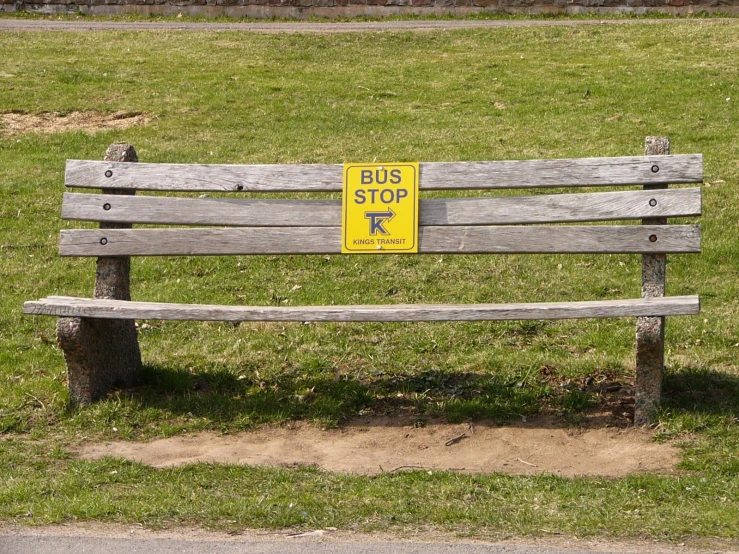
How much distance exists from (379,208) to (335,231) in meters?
0.27

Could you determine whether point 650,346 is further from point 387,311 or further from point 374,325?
point 374,325

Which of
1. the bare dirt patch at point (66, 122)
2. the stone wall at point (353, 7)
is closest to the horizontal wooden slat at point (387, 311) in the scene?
the bare dirt patch at point (66, 122)

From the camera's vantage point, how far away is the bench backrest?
17.8ft

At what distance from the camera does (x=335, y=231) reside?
18.6ft

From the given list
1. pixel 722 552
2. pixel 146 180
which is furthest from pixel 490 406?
pixel 146 180

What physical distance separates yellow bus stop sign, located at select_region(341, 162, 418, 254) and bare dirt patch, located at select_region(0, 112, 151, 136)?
284 inches

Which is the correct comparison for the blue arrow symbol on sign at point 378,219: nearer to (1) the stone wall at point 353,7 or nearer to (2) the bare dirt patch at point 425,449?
(2) the bare dirt patch at point 425,449

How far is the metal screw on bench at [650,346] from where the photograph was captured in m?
5.20

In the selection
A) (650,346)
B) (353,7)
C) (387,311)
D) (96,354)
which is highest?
(353,7)

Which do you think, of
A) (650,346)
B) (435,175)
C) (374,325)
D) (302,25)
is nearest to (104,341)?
(374,325)

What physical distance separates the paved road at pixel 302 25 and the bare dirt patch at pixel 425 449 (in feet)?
45.9

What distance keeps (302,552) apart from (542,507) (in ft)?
3.43

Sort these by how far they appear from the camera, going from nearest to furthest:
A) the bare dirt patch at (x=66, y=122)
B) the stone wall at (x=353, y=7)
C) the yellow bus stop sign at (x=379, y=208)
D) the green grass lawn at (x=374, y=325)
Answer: the green grass lawn at (x=374, y=325), the yellow bus stop sign at (x=379, y=208), the bare dirt patch at (x=66, y=122), the stone wall at (x=353, y=7)

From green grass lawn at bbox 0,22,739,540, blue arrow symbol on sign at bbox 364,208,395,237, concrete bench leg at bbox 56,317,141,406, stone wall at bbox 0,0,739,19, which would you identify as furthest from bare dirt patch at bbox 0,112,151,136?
stone wall at bbox 0,0,739,19
